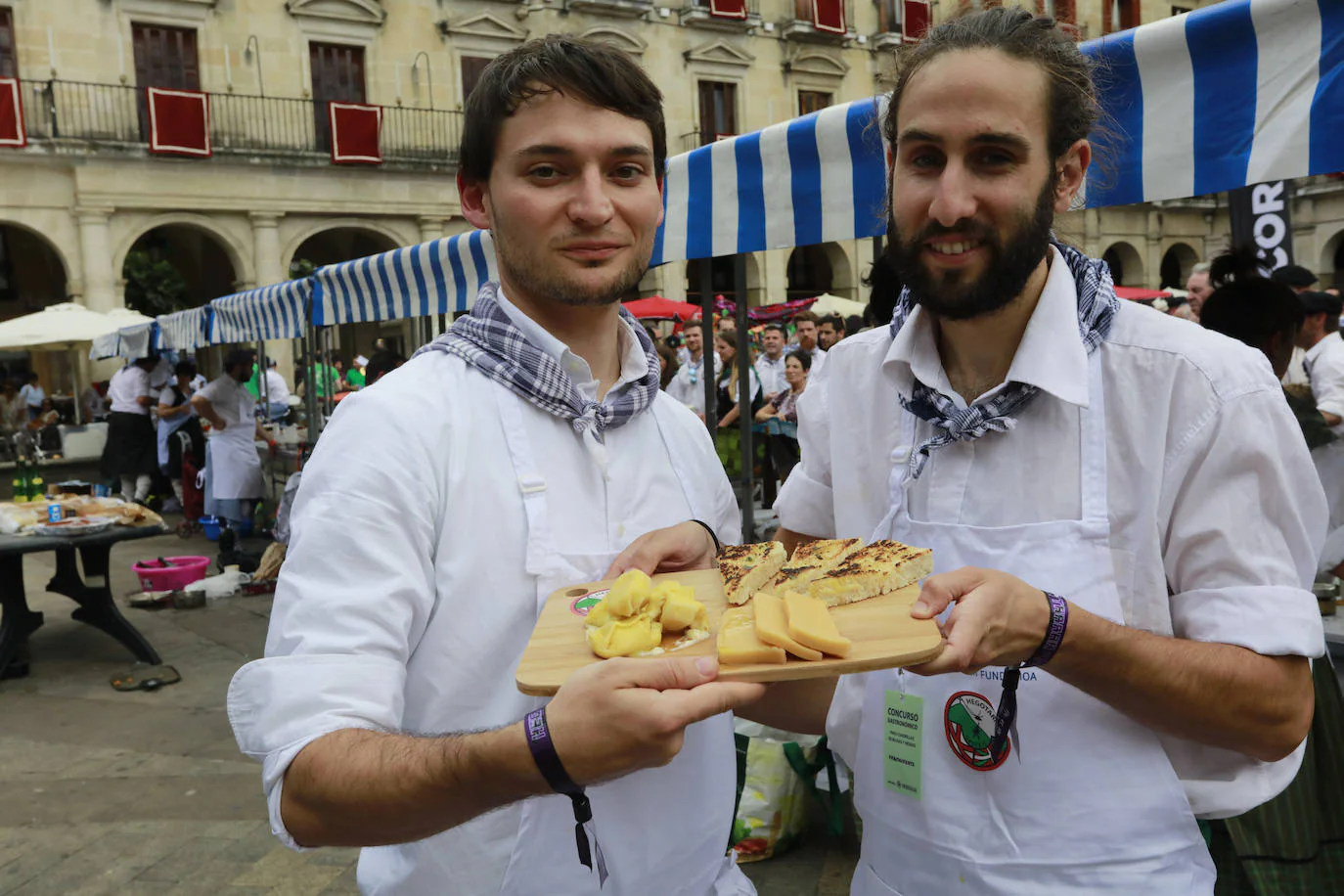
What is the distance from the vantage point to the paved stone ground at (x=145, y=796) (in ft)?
11.9

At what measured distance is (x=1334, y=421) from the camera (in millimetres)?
4949

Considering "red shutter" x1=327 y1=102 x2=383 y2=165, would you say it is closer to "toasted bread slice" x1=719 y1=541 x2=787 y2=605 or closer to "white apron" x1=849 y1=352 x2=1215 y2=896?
"toasted bread slice" x1=719 y1=541 x2=787 y2=605

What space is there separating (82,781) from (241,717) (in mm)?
4233

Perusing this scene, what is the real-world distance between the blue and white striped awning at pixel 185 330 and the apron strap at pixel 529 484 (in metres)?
12.1

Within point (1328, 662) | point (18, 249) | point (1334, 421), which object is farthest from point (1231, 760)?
point (18, 249)

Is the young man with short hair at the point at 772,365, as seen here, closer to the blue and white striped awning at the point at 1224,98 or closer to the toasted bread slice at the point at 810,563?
the blue and white striped awning at the point at 1224,98

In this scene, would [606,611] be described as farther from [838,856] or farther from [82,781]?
[82,781]

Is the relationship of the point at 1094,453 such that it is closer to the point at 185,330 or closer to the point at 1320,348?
the point at 1320,348

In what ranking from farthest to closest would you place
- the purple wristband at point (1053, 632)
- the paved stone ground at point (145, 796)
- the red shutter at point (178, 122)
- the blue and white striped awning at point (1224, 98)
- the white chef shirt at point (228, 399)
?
the red shutter at point (178, 122) < the white chef shirt at point (228, 399) < the paved stone ground at point (145, 796) < the blue and white striped awning at point (1224, 98) < the purple wristband at point (1053, 632)

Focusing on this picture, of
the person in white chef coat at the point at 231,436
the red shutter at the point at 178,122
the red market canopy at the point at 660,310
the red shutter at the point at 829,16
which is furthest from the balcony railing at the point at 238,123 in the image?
the person in white chef coat at the point at 231,436

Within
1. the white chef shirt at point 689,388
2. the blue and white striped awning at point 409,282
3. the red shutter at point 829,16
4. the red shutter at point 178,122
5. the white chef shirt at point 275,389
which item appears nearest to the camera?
the blue and white striped awning at point 409,282

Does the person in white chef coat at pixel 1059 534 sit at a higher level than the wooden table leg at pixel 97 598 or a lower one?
higher

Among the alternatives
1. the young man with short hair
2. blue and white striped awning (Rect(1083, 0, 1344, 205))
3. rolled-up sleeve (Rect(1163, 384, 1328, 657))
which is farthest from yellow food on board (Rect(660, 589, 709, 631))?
the young man with short hair

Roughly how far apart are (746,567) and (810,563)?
0.11 m
